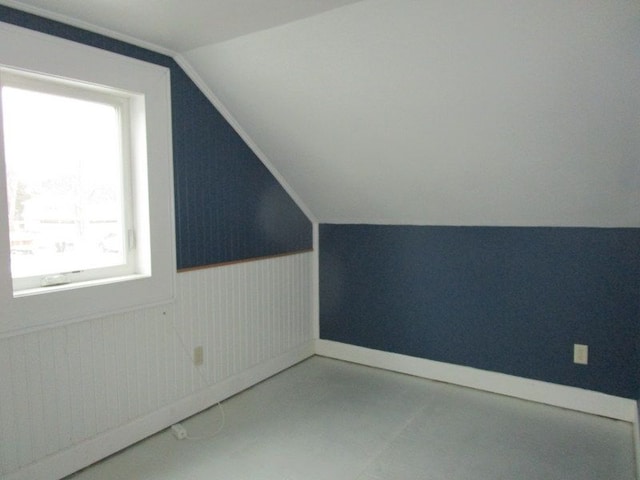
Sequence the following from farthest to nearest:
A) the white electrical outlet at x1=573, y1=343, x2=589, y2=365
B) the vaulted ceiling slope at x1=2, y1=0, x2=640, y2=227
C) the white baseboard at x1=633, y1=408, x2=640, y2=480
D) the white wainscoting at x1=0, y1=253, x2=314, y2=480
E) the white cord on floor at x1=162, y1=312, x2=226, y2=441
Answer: the white electrical outlet at x1=573, y1=343, x2=589, y2=365, the white cord on floor at x1=162, y1=312, x2=226, y2=441, the white baseboard at x1=633, y1=408, x2=640, y2=480, the white wainscoting at x1=0, y1=253, x2=314, y2=480, the vaulted ceiling slope at x1=2, y1=0, x2=640, y2=227

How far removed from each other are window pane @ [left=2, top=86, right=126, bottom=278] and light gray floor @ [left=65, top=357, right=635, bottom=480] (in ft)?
3.52

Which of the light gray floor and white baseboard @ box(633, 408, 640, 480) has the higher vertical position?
white baseboard @ box(633, 408, 640, 480)

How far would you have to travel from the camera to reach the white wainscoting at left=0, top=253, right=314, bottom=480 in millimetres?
2033

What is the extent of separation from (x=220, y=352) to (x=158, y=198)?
3.58 feet

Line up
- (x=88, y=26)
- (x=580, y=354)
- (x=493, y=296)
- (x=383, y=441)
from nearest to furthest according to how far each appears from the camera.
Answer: (x=88, y=26) < (x=383, y=441) < (x=580, y=354) < (x=493, y=296)

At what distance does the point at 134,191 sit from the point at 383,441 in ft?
6.36

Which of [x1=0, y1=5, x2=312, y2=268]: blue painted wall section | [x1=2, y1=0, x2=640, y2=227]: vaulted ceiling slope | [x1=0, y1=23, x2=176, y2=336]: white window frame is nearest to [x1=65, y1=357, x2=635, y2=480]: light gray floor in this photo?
[x1=0, y1=23, x2=176, y2=336]: white window frame

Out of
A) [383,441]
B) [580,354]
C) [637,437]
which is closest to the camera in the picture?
[637,437]

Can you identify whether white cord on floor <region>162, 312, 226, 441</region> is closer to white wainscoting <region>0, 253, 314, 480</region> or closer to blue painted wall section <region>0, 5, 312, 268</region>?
white wainscoting <region>0, 253, 314, 480</region>

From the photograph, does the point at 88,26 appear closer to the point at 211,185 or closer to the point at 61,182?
the point at 61,182

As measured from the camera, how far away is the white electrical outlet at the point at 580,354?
9.17 ft

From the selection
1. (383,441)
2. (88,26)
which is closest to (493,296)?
(383,441)

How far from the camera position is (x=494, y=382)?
310cm

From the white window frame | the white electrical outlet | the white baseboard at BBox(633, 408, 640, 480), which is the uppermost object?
the white window frame
